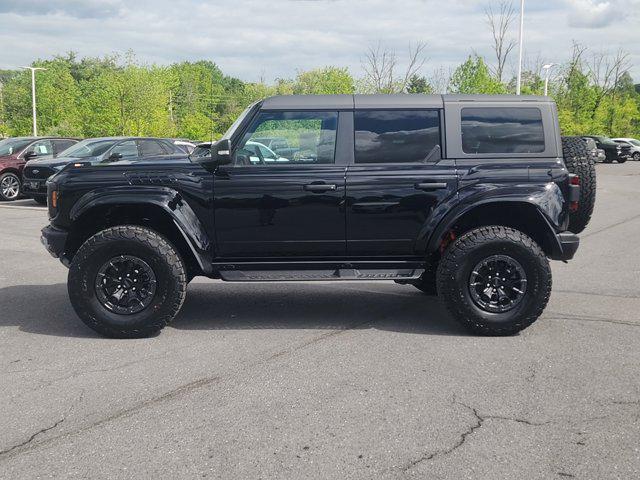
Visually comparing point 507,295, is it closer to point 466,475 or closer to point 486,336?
point 486,336

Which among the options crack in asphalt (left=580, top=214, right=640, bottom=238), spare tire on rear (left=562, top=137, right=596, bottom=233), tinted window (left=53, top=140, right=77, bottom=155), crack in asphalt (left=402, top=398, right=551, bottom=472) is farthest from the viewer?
tinted window (left=53, top=140, right=77, bottom=155)

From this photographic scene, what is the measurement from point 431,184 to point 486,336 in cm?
133

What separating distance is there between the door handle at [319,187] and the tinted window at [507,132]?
46.2 inches

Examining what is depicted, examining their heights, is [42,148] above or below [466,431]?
above

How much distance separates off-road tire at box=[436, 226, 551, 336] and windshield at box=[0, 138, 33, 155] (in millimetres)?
15220

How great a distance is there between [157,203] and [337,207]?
144 cm

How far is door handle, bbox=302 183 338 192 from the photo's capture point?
18.6 ft

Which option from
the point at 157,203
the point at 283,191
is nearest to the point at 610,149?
the point at 283,191

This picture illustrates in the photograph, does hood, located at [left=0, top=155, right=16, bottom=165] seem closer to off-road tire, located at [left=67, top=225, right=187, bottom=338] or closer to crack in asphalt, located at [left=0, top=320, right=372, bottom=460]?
off-road tire, located at [left=67, top=225, right=187, bottom=338]

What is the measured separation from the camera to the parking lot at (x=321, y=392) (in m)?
3.47

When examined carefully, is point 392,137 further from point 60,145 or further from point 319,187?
point 60,145

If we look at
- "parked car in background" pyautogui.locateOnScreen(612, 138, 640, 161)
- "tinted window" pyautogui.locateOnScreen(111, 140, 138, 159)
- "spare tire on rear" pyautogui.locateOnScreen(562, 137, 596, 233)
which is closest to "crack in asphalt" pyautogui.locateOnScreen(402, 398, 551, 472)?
"spare tire on rear" pyautogui.locateOnScreen(562, 137, 596, 233)

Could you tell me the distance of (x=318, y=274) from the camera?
5.75 metres

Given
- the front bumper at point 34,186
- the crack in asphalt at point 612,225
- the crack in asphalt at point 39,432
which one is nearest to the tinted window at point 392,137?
the crack in asphalt at point 39,432
